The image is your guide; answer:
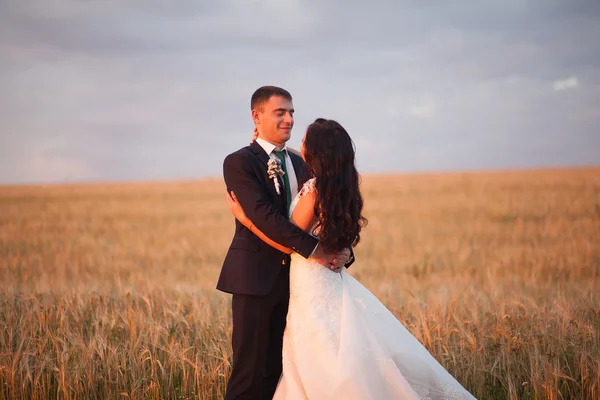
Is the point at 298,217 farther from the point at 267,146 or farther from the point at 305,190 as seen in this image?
the point at 267,146

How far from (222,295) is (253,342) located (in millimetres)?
3754

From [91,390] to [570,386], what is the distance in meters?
3.73

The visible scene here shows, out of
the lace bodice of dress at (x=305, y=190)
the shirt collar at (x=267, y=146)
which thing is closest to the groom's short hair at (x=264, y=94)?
the shirt collar at (x=267, y=146)

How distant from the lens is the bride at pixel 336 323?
11.6 ft

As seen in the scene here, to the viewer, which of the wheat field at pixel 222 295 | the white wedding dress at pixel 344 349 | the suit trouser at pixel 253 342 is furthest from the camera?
the wheat field at pixel 222 295

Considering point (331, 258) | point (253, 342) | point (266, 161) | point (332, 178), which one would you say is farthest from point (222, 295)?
→ point (332, 178)

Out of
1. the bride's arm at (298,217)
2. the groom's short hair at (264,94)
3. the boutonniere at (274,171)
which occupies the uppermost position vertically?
the groom's short hair at (264,94)

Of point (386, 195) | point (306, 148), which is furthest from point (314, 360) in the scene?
point (386, 195)

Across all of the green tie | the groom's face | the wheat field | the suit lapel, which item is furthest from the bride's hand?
the wheat field

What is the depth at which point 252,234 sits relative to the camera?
388cm

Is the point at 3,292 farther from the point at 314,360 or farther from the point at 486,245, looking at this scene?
the point at 486,245

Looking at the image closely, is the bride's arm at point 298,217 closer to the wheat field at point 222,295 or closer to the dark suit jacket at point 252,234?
the dark suit jacket at point 252,234

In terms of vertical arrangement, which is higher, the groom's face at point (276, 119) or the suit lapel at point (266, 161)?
the groom's face at point (276, 119)

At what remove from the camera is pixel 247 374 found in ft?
12.6
